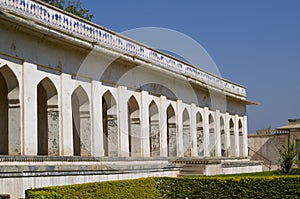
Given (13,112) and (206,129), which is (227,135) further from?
(13,112)

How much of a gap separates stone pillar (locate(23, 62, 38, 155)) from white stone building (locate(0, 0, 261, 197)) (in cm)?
3

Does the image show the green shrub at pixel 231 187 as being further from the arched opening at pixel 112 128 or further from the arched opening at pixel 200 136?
the arched opening at pixel 200 136

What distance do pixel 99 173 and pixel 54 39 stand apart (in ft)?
13.2

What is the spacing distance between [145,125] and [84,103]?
432cm

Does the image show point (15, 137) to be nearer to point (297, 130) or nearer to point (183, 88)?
point (183, 88)

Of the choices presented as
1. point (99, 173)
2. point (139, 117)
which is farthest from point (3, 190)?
point (139, 117)

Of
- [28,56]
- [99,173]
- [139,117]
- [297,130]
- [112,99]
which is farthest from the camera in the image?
[297,130]

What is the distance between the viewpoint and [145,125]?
866 inches

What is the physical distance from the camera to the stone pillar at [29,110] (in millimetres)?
14750

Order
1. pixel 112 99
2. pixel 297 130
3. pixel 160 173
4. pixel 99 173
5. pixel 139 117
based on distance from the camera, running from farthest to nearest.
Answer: pixel 297 130
pixel 139 117
pixel 112 99
pixel 160 173
pixel 99 173

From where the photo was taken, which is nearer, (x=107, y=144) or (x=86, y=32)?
(x=86, y=32)

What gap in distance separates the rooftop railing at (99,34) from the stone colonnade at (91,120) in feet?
4.23

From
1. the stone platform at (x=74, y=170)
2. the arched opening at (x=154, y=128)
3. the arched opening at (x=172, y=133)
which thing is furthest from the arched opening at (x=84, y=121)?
the arched opening at (x=172, y=133)

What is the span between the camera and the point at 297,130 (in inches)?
1460
